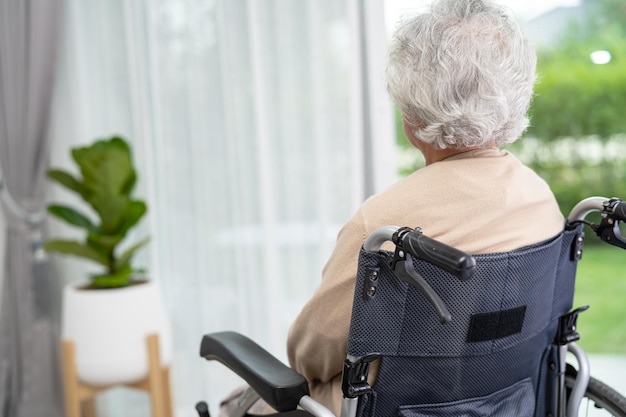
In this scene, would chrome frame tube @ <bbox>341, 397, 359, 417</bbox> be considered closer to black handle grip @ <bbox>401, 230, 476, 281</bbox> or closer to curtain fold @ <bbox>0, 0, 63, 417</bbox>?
black handle grip @ <bbox>401, 230, 476, 281</bbox>

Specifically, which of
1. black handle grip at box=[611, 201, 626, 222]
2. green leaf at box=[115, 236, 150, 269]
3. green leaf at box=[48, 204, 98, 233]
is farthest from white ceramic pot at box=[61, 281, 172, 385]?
black handle grip at box=[611, 201, 626, 222]

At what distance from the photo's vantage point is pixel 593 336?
11.7 ft

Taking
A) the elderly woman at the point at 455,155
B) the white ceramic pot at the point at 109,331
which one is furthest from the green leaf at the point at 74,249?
the elderly woman at the point at 455,155

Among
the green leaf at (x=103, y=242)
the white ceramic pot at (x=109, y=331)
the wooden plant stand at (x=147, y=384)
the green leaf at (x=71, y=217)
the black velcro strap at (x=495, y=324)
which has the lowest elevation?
the wooden plant stand at (x=147, y=384)

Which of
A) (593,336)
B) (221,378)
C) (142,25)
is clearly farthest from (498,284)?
(593,336)

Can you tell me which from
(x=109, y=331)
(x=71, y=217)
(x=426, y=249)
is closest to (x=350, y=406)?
(x=426, y=249)

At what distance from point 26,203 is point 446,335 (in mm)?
2042

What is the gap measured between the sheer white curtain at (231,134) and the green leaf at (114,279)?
23cm

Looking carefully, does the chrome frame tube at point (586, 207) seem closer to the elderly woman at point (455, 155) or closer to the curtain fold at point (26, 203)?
the elderly woman at point (455, 155)

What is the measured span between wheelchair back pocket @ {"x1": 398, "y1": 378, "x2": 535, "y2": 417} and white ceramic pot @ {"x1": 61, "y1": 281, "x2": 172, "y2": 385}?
1.41m

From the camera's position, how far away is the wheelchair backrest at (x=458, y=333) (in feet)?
3.90

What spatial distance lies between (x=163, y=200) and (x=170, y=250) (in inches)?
7.2

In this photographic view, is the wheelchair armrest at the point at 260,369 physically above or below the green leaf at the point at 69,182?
below

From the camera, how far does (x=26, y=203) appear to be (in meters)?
2.82
